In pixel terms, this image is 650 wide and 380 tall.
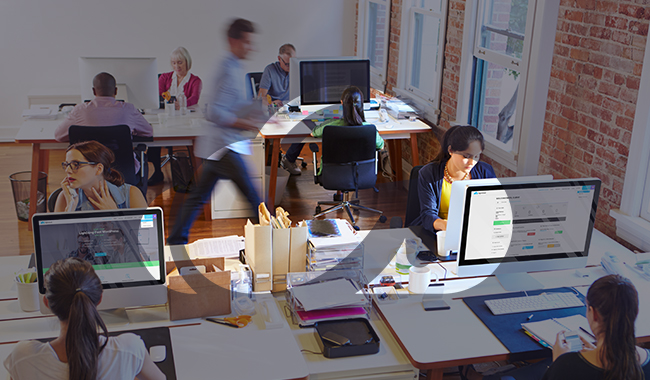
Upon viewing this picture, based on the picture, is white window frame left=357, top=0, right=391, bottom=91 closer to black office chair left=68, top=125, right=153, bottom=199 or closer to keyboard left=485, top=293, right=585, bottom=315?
black office chair left=68, top=125, right=153, bottom=199

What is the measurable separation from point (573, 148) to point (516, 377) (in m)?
1.65

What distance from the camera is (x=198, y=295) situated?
7.20ft

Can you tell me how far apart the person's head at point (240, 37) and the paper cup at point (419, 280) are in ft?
6.41

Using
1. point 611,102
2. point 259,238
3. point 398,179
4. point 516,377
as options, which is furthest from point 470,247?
point 398,179

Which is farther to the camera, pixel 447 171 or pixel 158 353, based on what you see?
pixel 447 171

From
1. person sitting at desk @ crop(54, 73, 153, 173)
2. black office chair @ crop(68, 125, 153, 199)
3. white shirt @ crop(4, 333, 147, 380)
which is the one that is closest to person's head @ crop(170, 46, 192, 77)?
person sitting at desk @ crop(54, 73, 153, 173)

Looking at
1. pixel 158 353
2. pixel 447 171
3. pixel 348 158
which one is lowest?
pixel 158 353

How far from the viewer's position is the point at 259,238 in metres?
2.34

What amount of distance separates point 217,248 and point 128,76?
2724mm

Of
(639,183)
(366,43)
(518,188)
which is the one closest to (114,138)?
(518,188)

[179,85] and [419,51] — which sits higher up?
[419,51]

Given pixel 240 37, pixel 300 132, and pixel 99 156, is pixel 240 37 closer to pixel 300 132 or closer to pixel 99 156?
pixel 99 156

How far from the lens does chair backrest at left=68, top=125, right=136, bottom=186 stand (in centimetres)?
401

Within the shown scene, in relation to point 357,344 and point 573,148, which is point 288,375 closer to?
point 357,344
